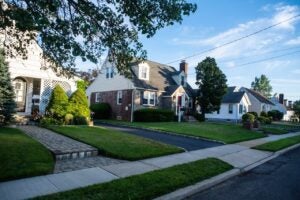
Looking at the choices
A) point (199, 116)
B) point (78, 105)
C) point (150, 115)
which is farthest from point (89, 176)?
point (199, 116)

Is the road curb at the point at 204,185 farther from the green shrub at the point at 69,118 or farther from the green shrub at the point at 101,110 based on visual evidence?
the green shrub at the point at 101,110

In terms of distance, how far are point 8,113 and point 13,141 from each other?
492 cm

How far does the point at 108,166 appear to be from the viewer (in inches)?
299

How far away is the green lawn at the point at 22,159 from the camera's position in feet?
20.2

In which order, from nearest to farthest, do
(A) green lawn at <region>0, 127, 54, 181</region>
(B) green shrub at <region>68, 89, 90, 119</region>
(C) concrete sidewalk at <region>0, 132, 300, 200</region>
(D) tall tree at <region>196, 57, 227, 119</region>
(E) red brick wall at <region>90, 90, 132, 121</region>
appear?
(C) concrete sidewalk at <region>0, 132, 300, 200</region> → (A) green lawn at <region>0, 127, 54, 181</region> → (B) green shrub at <region>68, 89, 90, 119</region> → (E) red brick wall at <region>90, 90, 132, 121</region> → (D) tall tree at <region>196, 57, 227, 119</region>

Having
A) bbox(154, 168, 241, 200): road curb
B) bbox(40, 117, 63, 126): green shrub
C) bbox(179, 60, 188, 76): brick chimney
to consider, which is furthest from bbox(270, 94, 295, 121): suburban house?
bbox(154, 168, 241, 200): road curb

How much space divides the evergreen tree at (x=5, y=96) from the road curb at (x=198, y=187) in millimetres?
11348

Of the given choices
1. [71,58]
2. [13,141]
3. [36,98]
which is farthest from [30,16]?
[36,98]

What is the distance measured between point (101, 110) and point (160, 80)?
8.35 m

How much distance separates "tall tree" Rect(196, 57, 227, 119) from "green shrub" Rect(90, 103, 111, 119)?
39.0 ft

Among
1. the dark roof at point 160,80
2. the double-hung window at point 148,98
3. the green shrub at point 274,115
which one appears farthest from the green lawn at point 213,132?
the green shrub at point 274,115

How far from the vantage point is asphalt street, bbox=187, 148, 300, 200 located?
238 inches

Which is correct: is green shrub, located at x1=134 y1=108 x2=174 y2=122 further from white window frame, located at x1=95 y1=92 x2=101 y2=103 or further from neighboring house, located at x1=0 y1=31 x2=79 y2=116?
neighboring house, located at x1=0 y1=31 x2=79 y2=116

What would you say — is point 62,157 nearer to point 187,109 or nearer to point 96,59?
point 96,59
